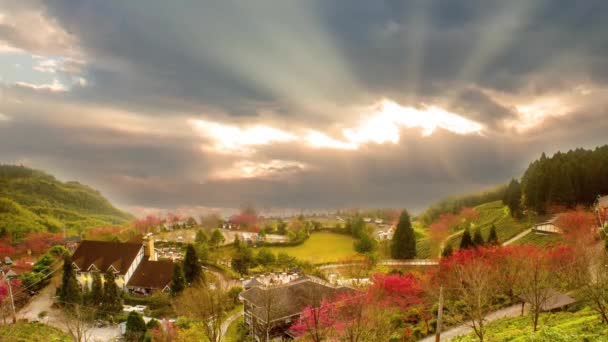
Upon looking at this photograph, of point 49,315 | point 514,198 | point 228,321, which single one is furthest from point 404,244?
point 49,315

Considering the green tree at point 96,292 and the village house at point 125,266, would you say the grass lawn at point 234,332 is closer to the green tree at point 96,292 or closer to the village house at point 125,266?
the village house at point 125,266

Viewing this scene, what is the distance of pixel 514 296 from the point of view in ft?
107

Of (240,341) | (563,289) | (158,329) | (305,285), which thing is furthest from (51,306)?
(563,289)

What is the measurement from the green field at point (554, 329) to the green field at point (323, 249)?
29.5 m

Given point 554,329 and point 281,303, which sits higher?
point 554,329

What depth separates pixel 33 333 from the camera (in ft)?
102

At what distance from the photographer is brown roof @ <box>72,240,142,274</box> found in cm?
4797

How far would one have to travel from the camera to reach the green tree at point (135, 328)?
3089 centimetres

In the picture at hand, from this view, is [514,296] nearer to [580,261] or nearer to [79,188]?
[580,261]

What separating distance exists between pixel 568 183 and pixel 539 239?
37.3ft

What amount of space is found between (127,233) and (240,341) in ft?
173

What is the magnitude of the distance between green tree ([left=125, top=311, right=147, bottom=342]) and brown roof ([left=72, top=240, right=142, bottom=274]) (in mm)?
17182

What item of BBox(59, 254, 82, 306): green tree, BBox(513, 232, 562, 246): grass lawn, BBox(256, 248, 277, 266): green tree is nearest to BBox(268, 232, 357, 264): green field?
BBox(256, 248, 277, 266): green tree

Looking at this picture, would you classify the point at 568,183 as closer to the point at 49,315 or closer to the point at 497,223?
the point at 497,223
